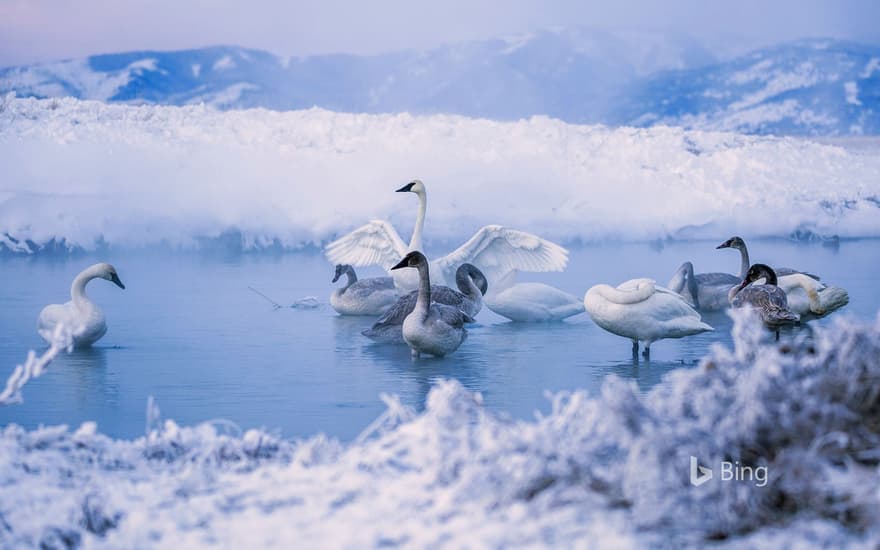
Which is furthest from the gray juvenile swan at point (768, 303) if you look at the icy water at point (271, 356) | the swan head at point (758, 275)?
the icy water at point (271, 356)

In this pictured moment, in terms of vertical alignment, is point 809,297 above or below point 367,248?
below

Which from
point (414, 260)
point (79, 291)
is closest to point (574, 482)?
point (414, 260)

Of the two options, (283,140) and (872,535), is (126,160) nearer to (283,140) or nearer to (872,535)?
(283,140)

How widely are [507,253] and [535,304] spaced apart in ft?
4.37

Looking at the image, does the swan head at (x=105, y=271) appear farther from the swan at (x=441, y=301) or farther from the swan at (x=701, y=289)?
the swan at (x=701, y=289)

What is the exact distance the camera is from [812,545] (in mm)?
3262

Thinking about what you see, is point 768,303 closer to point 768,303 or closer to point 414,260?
point 768,303

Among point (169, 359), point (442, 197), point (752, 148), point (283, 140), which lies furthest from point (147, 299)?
point (752, 148)

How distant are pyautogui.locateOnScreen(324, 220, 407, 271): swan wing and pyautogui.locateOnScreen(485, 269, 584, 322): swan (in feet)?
5.89

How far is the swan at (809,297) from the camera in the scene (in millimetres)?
9016

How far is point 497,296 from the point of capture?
9.77m

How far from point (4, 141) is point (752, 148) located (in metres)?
12.5

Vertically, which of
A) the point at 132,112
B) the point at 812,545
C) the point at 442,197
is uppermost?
the point at 132,112

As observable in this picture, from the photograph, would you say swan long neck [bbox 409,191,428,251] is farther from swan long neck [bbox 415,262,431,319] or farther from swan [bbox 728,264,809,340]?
swan [bbox 728,264,809,340]
